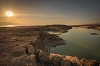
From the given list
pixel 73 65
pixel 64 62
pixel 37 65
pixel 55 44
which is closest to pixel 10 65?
pixel 37 65

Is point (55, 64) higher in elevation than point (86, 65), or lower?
higher

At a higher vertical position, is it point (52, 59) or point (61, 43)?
point (52, 59)

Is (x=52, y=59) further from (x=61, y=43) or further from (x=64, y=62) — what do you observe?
(x=61, y=43)

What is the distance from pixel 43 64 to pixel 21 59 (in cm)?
196

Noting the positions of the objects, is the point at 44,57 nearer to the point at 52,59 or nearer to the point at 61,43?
the point at 52,59

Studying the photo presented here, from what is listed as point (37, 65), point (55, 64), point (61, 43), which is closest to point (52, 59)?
point (55, 64)

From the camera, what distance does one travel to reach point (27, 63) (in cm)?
991

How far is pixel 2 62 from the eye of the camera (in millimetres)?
10508

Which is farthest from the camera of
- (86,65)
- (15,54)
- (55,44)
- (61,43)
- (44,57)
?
(61,43)

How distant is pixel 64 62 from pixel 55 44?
3030 centimetres

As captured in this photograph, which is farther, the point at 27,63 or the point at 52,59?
the point at 52,59

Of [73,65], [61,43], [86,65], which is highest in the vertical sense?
[73,65]

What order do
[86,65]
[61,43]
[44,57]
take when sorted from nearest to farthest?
[44,57] → [86,65] → [61,43]

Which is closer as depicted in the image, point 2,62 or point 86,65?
point 2,62
